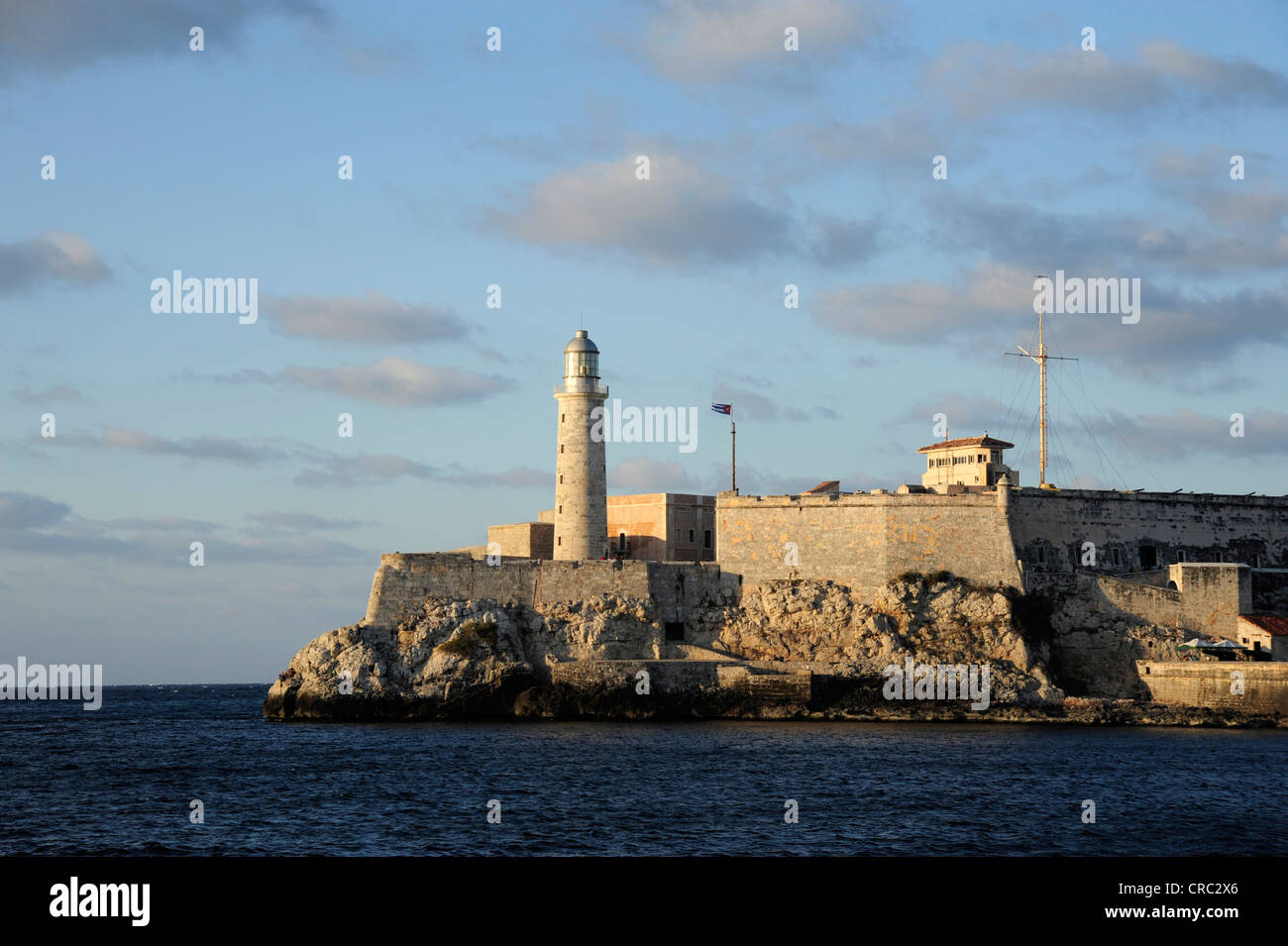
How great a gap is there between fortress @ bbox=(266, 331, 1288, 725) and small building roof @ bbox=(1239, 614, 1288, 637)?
3.7 inches

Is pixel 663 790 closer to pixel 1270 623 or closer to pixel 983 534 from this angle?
pixel 983 534

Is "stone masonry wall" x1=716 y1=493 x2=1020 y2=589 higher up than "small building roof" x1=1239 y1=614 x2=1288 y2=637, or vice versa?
"stone masonry wall" x1=716 y1=493 x2=1020 y2=589

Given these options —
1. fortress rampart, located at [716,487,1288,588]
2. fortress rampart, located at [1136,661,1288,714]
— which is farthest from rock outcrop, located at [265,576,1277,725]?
fortress rampart, located at [1136,661,1288,714]

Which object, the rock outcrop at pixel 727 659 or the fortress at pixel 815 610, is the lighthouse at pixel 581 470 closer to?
the fortress at pixel 815 610

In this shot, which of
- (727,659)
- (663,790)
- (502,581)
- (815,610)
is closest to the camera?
(663,790)

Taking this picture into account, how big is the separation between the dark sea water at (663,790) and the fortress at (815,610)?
2694 mm

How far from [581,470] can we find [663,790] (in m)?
23.8

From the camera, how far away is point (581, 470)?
49906 mm

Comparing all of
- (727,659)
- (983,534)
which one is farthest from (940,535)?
(727,659)

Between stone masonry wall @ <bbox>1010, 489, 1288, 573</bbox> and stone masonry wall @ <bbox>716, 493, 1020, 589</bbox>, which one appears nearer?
stone masonry wall @ <bbox>716, 493, 1020, 589</bbox>

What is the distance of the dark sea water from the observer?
22188 millimetres

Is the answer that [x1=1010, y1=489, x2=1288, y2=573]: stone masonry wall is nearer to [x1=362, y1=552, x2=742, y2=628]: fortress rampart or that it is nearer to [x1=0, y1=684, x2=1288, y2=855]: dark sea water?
[x1=0, y1=684, x2=1288, y2=855]: dark sea water
